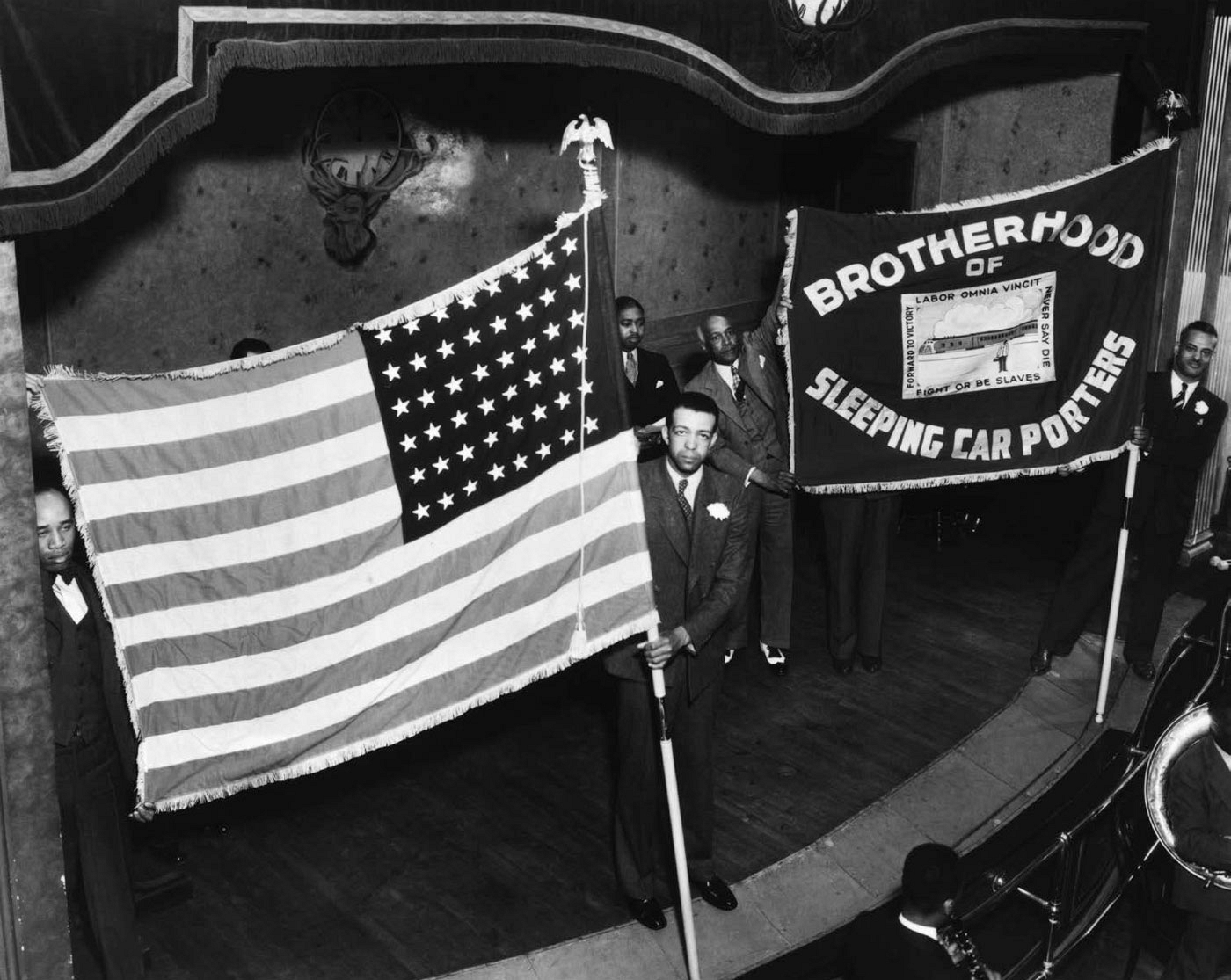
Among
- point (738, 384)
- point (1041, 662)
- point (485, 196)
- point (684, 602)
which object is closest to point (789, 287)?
point (738, 384)

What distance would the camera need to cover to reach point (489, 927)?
5.79 m

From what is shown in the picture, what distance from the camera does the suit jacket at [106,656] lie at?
4906mm

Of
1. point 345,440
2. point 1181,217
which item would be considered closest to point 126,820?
point 345,440

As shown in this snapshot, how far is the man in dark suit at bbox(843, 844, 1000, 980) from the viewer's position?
4.07 metres

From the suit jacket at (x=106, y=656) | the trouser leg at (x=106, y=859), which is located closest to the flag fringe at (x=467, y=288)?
the suit jacket at (x=106, y=656)

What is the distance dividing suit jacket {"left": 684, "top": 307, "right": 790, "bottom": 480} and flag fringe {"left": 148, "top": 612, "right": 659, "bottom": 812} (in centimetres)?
253

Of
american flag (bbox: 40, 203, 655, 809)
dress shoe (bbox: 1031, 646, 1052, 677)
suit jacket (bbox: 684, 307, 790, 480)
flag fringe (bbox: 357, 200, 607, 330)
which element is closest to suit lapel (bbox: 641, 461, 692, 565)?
american flag (bbox: 40, 203, 655, 809)

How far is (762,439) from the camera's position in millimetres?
7664

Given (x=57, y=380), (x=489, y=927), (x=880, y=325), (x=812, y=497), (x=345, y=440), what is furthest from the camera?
(x=812, y=497)

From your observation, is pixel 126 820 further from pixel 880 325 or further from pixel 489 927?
pixel 880 325

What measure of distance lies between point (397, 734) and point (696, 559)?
156 centimetres

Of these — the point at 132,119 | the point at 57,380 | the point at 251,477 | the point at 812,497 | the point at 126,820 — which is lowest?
the point at 812,497

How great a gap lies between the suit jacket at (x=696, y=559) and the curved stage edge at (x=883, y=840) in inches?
41.8

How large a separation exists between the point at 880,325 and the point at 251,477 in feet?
12.1
